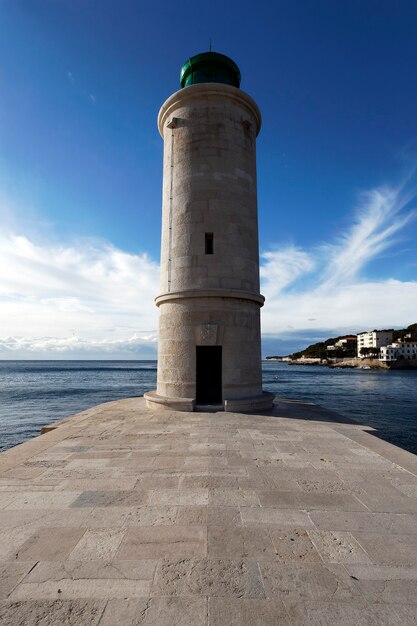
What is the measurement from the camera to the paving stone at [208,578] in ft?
9.11

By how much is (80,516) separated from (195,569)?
5.45 ft

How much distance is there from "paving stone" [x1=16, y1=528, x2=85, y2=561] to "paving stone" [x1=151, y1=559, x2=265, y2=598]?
1.01 metres

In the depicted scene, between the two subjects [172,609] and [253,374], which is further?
[253,374]

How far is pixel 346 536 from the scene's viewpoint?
11.9 feet

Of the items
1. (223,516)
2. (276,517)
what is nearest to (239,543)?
(223,516)

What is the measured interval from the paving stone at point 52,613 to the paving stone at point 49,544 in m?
0.57

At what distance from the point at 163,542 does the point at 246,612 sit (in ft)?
3.80

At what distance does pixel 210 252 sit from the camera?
1132 cm

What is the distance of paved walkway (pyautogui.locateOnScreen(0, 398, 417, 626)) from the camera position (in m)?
2.64

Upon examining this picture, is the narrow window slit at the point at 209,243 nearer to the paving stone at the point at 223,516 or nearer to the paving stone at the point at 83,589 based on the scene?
the paving stone at the point at 223,516

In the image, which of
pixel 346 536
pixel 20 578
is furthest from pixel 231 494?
pixel 20 578

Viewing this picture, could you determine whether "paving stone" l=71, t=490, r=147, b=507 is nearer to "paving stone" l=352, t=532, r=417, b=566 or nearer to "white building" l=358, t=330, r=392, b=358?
"paving stone" l=352, t=532, r=417, b=566

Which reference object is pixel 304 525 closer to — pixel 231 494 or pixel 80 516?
pixel 231 494

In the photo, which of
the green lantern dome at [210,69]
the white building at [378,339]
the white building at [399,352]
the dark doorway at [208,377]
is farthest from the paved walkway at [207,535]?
the white building at [378,339]
